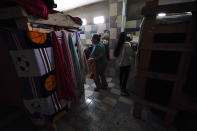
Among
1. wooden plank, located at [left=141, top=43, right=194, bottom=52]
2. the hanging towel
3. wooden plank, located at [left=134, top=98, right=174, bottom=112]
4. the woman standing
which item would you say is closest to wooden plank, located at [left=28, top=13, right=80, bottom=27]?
the hanging towel

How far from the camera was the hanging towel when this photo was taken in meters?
1.14

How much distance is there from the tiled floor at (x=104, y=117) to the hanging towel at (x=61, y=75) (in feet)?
1.46

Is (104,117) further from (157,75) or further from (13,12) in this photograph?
(13,12)

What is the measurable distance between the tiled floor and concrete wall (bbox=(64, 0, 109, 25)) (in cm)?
313

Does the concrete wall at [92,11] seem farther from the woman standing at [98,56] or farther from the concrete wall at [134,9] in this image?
the woman standing at [98,56]

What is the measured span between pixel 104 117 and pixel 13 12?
179 centimetres

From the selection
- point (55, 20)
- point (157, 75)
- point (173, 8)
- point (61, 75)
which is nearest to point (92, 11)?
point (55, 20)

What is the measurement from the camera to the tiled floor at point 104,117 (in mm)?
1285

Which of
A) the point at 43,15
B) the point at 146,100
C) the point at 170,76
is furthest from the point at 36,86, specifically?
the point at 170,76

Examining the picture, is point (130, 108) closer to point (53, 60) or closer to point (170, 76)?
point (170, 76)

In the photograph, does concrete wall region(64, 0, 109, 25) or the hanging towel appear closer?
the hanging towel

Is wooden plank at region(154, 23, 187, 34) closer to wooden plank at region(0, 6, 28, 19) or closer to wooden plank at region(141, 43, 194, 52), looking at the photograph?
wooden plank at region(141, 43, 194, 52)

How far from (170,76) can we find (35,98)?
176 cm

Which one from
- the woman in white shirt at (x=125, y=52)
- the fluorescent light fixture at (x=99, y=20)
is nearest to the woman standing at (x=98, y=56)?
the woman in white shirt at (x=125, y=52)
